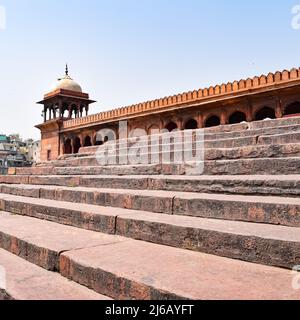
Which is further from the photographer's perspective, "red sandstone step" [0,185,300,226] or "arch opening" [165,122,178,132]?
"arch opening" [165,122,178,132]

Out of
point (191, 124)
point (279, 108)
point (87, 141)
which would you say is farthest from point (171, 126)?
point (87, 141)

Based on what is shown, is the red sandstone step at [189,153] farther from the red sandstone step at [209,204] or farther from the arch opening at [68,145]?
the arch opening at [68,145]

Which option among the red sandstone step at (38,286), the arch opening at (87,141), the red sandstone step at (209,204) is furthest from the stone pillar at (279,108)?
the arch opening at (87,141)

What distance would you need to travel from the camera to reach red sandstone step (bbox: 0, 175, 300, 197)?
2379 millimetres

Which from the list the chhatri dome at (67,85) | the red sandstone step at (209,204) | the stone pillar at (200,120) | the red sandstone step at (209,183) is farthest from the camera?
the chhatri dome at (67,85)

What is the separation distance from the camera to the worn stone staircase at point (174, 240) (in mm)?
1537

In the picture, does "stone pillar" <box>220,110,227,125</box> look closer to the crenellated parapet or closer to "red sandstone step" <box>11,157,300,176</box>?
the crenellated parapet

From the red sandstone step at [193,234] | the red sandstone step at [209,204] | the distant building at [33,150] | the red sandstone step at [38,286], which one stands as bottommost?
the red sandstone step at [38,286]

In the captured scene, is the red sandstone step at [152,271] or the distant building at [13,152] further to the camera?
the distant building at [13,152]

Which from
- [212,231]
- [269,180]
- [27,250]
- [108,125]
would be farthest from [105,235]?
[108,125]

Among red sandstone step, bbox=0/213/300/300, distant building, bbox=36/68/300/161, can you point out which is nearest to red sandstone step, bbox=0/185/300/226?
red sandstone step, bbox=0/213/300/300

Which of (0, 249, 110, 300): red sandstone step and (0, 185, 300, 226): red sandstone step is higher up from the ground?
(0, 185, 300, 226): red sandstone step

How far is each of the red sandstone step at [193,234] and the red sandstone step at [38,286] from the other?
0.35ft
